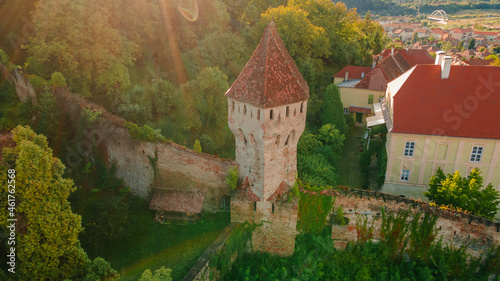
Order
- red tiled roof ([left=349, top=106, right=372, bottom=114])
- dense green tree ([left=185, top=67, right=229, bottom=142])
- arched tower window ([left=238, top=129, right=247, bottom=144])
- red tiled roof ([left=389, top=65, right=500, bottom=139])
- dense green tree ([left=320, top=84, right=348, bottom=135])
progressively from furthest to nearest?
red tiled roof ([left=349, top=106, right=372, bottom=114]) < dense green tree ([left=320, top=84, right=348, bottom=135]) < dense green tree ([left=185, top=67, right=229, bottom=142]) < red tiled roof ([left=389, top=65, right=500, bottom=139]) < arched tower window ([left=238, top=129, right=247, bottom=144])

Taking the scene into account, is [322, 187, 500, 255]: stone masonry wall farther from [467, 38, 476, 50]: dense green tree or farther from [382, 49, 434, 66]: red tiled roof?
[467, 38, 476, 50]: dense green tree

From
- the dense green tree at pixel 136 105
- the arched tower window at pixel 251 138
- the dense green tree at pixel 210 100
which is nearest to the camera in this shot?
the arched tower window at pixel 251 138

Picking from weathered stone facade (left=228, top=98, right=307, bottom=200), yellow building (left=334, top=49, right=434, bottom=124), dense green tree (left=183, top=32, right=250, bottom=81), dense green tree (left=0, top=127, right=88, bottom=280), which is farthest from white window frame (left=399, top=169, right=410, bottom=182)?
dense green tree (left=0, top=127, right=88, bottom=280)

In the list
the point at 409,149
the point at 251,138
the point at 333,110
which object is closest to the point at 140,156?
the point at 251,138

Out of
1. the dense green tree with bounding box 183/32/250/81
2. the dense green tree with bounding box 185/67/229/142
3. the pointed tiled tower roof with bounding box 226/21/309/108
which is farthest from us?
the dense green tree with bounding box 183/32/250/81

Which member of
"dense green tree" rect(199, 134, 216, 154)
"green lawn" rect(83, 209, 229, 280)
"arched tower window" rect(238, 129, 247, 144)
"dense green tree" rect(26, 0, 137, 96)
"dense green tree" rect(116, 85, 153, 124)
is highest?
"dense green tree" rect(26, 0, 137, 96)

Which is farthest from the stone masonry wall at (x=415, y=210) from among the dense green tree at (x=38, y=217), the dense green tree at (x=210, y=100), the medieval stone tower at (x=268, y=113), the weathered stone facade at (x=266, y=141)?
the dense green tree at (x=38, y=217)

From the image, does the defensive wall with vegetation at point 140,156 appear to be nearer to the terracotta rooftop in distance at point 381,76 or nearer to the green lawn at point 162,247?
the green lawn at point 162,247
